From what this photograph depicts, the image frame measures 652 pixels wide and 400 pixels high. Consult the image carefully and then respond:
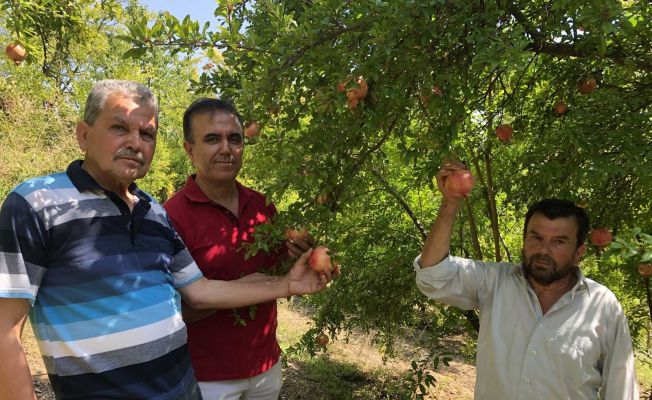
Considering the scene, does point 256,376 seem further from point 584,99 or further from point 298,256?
point 584,99

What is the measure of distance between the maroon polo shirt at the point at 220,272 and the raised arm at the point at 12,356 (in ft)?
2.57

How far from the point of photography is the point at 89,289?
4.40ft

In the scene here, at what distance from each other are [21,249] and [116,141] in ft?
1.39

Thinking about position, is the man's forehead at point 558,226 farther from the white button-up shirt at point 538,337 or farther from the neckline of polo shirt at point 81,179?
the neckline of polo shirt at point 81,179

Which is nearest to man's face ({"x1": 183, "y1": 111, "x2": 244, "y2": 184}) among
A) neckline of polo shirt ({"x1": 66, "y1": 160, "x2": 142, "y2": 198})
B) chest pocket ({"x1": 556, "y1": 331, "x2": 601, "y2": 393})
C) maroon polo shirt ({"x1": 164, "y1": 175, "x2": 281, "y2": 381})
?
maroon polo shirt ({"x1": 164, "y1": 175, "x2": 281, "y2": 381})

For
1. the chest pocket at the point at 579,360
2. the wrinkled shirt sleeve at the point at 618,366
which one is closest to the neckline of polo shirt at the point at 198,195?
the chest pocket at the point at 579,360

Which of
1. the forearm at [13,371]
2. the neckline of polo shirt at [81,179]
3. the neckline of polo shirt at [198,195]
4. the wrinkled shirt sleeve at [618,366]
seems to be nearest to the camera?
the forearm at [13,371]

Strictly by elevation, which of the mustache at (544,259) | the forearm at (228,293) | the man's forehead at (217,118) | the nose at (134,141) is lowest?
the forearm at (228,293)

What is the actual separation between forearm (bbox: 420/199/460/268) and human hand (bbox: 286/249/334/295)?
43cm

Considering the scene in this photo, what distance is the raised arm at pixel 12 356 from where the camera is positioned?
46.8 inches

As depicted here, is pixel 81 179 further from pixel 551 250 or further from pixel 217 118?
pixel 551 250

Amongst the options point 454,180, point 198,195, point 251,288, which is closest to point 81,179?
point 198,195

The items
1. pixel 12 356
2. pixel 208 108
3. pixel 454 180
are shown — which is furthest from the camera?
pixel 208 108

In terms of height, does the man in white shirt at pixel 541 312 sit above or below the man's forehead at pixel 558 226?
below
